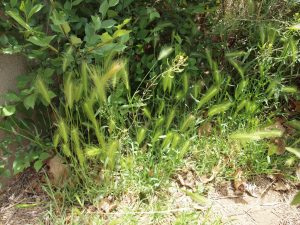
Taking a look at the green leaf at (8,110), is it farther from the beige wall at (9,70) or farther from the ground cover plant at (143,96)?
the beige wall at (9,70)

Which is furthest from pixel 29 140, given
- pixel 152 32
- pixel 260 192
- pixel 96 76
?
pixel 260 192

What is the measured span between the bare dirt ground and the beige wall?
0.27 meters

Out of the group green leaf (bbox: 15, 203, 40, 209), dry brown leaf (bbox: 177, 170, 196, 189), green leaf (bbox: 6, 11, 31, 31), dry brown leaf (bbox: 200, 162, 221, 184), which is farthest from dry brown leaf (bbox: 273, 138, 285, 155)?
green leaf (bbox: 6, 11, 31, 31)

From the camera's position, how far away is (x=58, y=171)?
1729mm

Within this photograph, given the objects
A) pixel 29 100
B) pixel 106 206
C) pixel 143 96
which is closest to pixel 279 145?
pixel 143 96

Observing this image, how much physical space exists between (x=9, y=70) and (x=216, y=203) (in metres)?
1.06

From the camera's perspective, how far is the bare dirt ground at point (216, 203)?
1674 mm

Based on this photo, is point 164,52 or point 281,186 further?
point 281,186

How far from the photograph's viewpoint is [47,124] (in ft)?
6.03

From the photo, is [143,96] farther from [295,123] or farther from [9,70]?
[295,123]

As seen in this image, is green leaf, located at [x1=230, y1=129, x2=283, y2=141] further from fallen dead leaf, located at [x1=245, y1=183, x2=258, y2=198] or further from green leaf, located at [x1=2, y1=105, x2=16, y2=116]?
green leaf, located at [x1=2, y1=105, x2=16, y2=116]

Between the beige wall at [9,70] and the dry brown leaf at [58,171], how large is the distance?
0.25m

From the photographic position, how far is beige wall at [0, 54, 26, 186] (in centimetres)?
167

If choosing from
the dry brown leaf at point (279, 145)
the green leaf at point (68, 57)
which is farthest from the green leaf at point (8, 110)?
the dry brown leaf at point (279, 145)
